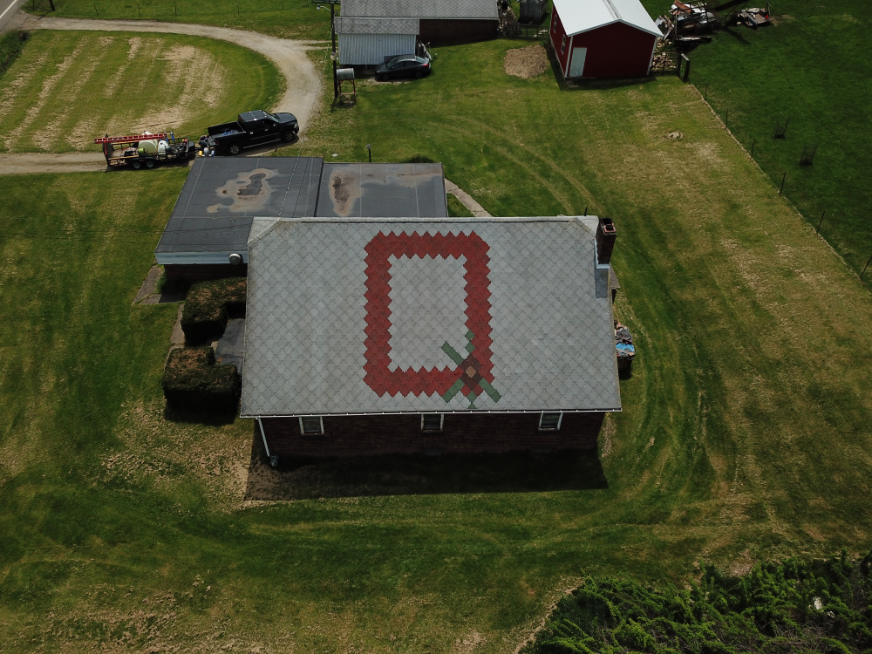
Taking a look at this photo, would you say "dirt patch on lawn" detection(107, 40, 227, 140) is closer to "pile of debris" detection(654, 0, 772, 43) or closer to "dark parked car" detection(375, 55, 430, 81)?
"dark parked car" detection(375, 55, 430, 81)

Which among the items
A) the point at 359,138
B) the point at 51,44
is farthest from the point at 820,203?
the point at 51,44

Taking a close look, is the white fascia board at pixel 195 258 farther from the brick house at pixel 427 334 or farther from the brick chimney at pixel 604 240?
the brick chimney at pixel 604 240

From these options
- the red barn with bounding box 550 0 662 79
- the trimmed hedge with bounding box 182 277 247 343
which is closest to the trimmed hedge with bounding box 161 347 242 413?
the trimmed hedge with bounding box 182 277 247 343

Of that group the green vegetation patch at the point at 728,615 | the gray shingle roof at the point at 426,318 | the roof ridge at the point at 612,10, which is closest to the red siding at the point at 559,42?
the roof ridge at the point at 612,10

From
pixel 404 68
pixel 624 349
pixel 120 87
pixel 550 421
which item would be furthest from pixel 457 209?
pixel 120 87

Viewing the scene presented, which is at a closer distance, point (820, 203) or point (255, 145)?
point (820, 203)

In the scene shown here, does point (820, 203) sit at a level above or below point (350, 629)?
above

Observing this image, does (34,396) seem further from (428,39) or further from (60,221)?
(428,39)
